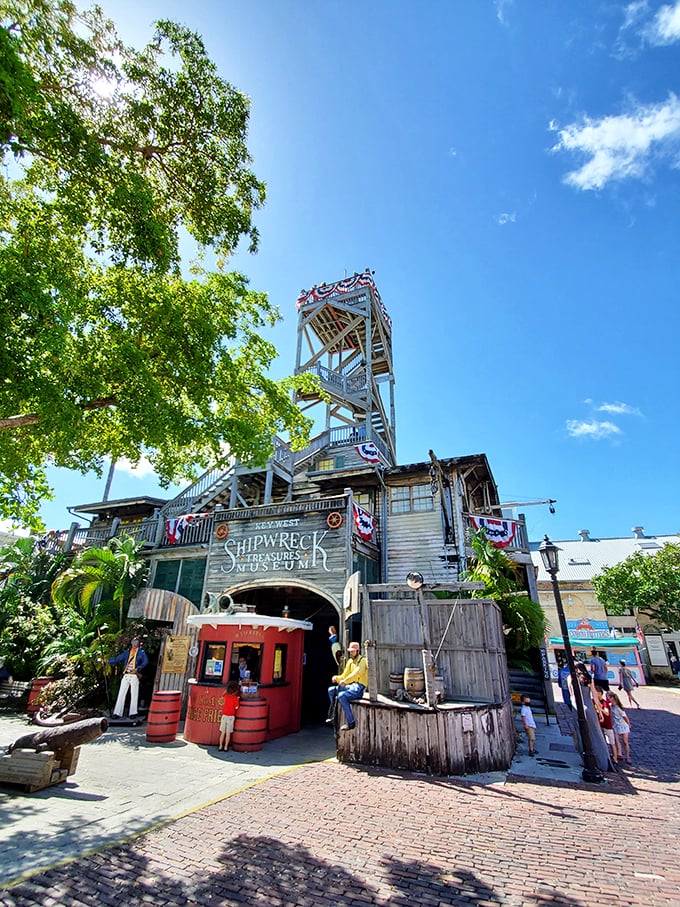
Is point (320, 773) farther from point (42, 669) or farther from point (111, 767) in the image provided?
point (42, 669)

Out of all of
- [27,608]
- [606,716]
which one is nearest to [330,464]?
[27,608]

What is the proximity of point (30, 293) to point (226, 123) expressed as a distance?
5801mm

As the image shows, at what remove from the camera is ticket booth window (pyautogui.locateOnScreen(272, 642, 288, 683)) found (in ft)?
35.7

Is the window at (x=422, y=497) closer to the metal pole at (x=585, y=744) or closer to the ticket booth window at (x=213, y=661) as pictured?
the metal pole at (x=585, y=744)

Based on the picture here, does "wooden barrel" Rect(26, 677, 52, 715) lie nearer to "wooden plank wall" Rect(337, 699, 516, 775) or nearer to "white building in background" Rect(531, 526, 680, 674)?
"wooden plank wall" Rect(337, 699, 516, 775)

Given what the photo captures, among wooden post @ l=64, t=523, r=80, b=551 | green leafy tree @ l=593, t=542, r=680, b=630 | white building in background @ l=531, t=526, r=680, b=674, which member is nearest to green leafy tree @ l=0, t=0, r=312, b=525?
wooden post @ l=64, t=523, r=80, b=551

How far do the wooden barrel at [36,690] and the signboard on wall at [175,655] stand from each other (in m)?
3.93

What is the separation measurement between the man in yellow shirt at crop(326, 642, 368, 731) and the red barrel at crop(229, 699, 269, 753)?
1546mm

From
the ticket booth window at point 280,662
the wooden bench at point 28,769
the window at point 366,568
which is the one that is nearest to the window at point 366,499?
the window at point 366,568

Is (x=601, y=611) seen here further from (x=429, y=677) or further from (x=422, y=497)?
(x=429, y=677)

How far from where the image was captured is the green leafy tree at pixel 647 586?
26922 mm

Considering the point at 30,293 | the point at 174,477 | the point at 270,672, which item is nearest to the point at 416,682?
the point at 270,672

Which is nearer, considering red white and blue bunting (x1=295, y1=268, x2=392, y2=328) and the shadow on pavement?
the shadow on pavement

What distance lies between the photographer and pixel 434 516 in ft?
54.3
